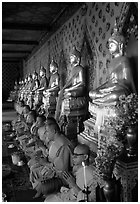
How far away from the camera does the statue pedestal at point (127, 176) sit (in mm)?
1670

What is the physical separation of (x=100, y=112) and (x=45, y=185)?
86 centimetres

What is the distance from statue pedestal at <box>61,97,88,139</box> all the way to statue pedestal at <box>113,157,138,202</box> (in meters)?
1.70

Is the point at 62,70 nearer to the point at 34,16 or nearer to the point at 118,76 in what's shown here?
the point at 34,16

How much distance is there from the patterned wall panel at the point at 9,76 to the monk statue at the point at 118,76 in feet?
39.1

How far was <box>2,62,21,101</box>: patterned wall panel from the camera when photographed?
13.7m

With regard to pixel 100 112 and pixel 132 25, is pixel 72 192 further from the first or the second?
pixel 132 25

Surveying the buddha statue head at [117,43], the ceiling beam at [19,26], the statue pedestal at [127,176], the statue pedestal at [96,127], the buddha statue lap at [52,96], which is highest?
the ceiling beam at [19,26]

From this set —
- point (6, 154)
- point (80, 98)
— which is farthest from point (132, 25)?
point (6, 154)

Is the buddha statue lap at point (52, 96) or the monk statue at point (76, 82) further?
the buddha statue lap at point (52, 96)

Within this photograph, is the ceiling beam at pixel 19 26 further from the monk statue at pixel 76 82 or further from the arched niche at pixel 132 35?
the arched niche at pixel 132 35

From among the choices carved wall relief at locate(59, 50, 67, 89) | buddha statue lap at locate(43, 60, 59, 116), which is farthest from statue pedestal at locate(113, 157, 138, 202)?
carved wall relief at locate(59, 50, 67, 89)

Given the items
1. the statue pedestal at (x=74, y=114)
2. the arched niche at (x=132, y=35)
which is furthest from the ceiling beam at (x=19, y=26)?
the arched niche at (x=132, y=35)

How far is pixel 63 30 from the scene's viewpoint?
17.0ft

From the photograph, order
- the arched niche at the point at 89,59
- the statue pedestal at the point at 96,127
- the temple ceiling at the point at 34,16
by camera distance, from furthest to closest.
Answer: the temple ceiling at the point at 34,16, the arched niche at the point at 89,59, the statue pedestal at the point at 96,127
